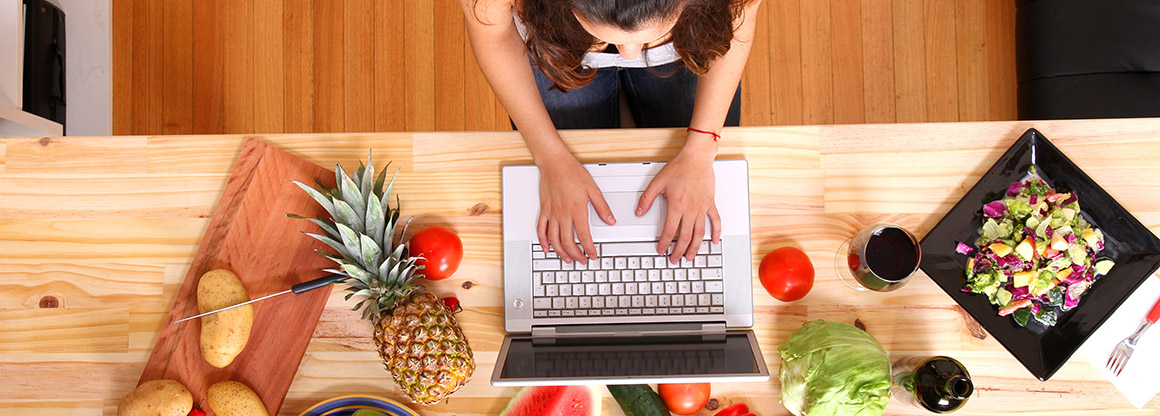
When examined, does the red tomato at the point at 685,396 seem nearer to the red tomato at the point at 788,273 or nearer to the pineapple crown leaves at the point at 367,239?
the red tomato at the point at 788,273

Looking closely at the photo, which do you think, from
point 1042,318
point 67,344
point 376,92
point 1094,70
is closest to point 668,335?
point 1042,318

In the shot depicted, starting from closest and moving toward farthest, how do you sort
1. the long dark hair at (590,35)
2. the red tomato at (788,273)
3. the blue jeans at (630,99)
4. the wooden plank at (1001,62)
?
1. the long dark hair at (590,35)
2. the red tomato at (788,273)
3. the blue jeans at (630,99)
4. the wooden plank at (1001,62)

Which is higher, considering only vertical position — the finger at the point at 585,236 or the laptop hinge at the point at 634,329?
the finger at the point at 585,236

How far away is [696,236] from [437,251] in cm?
41

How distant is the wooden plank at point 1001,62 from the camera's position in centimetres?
180

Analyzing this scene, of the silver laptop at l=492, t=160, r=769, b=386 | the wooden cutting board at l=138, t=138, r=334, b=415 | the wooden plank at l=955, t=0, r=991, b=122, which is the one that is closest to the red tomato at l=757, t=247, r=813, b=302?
the silver laptop at l=492, t=160, r=769, b=386

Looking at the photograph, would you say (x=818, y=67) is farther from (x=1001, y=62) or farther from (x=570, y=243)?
(x=570, y=243)

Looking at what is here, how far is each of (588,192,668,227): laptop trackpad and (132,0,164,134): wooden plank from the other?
1.58 meters

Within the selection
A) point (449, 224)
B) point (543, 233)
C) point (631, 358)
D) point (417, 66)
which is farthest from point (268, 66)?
point (631, 358)

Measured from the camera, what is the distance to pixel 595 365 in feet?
2.95

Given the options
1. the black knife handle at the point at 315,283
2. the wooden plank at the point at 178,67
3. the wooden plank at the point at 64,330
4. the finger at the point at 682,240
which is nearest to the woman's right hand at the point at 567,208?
the finger at the point at 682,240

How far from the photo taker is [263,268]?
959 millimetres

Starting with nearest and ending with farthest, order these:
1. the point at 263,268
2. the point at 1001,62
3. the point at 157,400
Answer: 1. the point at 157,400
2. the point at 263,268
3. the point at 1001,62

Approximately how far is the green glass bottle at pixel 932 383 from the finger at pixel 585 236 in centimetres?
52
